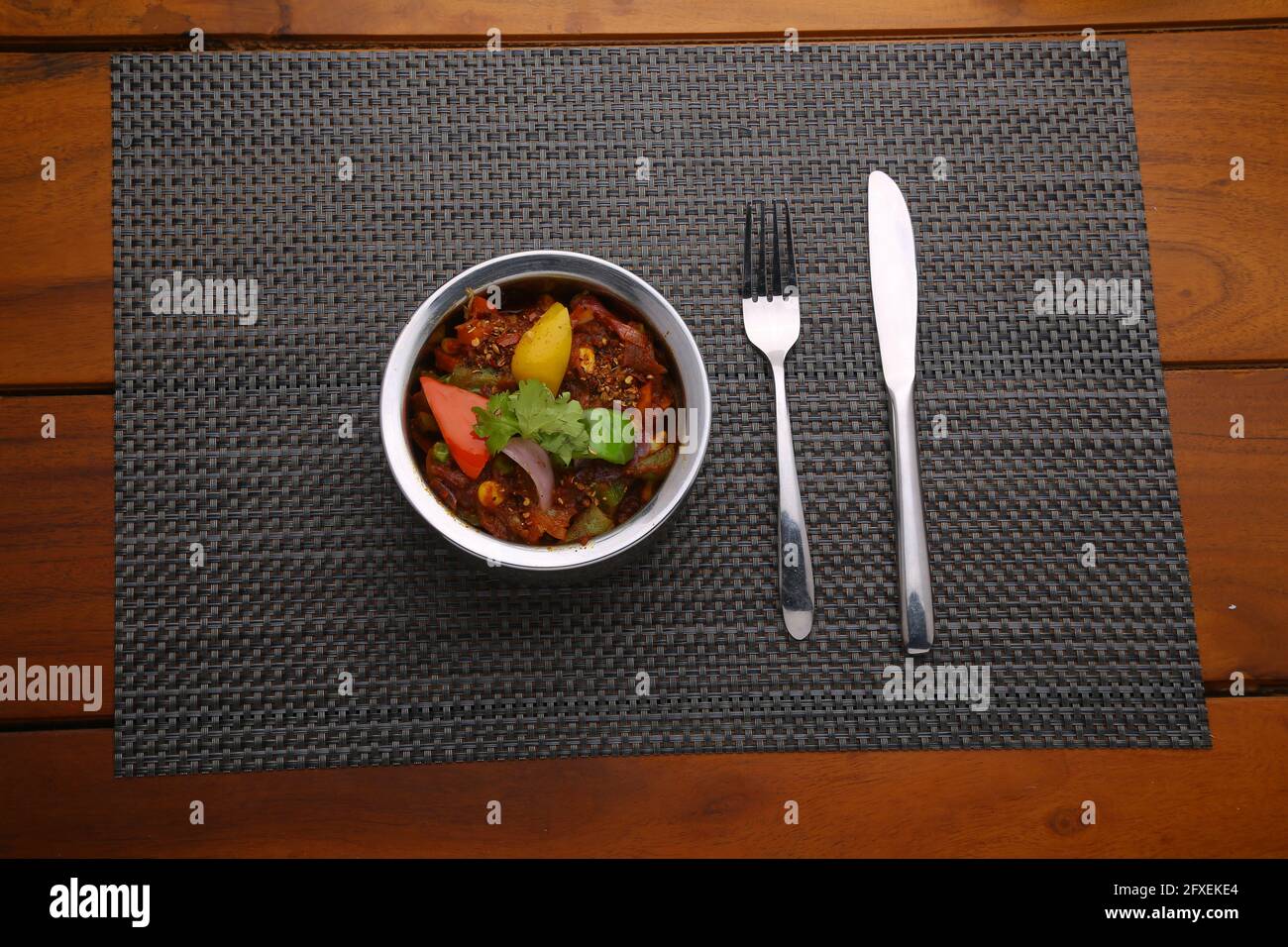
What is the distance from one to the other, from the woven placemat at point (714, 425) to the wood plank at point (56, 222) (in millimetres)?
38

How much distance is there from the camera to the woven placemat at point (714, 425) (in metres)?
1.21

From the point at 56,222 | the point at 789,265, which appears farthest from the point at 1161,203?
the point at 56,222

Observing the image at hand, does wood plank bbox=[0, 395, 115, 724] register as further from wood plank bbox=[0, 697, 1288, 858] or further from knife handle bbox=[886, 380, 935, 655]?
knife handle bbox=[886, 380, 935, 655]

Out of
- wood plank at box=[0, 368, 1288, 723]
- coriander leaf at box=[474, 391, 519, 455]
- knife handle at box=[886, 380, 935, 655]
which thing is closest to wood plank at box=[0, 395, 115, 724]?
wood plank at box=[0, 368, 1288, 723]

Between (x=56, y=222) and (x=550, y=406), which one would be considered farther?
(x=56, y=222)

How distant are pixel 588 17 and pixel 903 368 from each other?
2.26 ft

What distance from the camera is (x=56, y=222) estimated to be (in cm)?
128

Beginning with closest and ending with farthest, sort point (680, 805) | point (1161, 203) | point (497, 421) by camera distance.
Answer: point (497, 421) < point (680, 805) < point (1161, 203)

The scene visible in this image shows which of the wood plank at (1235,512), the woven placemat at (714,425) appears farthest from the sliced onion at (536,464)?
the wood plank at (1235,512)

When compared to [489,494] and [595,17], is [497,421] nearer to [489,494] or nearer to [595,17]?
[489,494]

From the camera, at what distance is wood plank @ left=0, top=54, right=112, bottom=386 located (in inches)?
49.3

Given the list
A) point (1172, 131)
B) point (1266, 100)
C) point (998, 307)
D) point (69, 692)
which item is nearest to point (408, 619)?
point (69, 692)

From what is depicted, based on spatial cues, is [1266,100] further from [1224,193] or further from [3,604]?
[3,604]

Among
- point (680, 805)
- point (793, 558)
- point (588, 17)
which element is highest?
point (588, 17)
